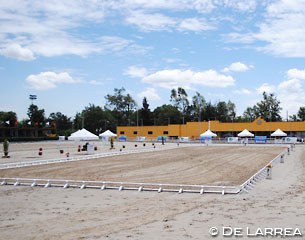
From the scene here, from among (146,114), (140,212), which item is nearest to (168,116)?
(146,114)

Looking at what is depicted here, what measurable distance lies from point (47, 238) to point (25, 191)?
7787 mm

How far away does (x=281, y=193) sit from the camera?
1570cm

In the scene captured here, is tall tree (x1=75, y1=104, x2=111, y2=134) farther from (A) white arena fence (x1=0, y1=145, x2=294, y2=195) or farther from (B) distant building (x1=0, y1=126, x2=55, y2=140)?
(A) white arena fence (x1=0, y1=145, x2=294, y2=195)

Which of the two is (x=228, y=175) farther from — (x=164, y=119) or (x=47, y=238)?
(x=164, y=119)

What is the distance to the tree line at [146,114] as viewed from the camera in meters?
126

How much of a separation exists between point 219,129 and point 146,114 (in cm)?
3679

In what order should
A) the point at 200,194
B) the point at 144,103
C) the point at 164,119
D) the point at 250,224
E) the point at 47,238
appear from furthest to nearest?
the point at 164,119, the point at 144,103, the point at 200,194, the point at 250,224, the point at 47,238

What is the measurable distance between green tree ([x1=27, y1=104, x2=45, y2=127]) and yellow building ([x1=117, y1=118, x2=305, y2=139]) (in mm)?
24421

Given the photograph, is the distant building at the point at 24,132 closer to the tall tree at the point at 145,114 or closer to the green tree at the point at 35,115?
the green tree at the point at 35,115

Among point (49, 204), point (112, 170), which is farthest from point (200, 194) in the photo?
point (112, 170)

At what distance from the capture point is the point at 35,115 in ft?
384

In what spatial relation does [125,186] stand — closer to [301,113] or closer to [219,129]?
[219,129]

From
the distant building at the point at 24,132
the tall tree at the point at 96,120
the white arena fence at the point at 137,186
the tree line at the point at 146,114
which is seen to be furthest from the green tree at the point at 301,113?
the white arena fence at the point at 137,186

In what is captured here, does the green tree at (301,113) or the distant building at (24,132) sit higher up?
the green tree at (301,113)
